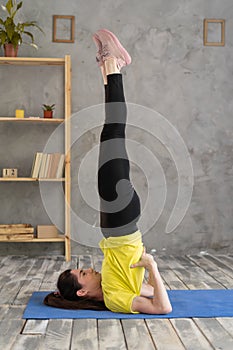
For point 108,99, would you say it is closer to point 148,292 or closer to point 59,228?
point 148,292

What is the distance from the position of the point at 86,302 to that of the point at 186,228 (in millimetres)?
2609

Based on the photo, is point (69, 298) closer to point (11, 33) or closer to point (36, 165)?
point (36, 165)

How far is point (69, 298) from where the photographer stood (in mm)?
3281

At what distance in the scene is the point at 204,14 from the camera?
18.8 ft

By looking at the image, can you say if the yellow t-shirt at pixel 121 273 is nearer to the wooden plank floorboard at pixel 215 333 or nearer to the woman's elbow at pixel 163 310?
the woman's elbow at pixel 163 310

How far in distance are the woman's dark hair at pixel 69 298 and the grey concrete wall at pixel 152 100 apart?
2.29 meters

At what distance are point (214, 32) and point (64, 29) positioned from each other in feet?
5.10

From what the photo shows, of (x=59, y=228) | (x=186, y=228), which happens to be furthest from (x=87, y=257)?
(x=186, y=228)

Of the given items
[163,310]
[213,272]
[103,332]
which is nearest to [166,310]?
[163,310]

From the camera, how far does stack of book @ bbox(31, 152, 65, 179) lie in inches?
208

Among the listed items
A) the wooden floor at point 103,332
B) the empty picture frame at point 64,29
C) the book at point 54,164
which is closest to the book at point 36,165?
the book at point 54,164

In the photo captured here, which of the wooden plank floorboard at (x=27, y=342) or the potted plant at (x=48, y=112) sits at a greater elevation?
the potted plant at (x=48, y=112)

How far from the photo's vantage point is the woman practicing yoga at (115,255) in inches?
125

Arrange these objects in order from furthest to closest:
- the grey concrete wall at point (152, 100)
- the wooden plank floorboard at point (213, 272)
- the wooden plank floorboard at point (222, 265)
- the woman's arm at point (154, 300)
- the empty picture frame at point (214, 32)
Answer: the empty picture frame at point (214, 32), the grey concrete wall at point (152, 100), the wooden plank floorboard at point (222, 265), the wooden plank floorboard at point (213, 272), the woman's arm at point (154, 300)
